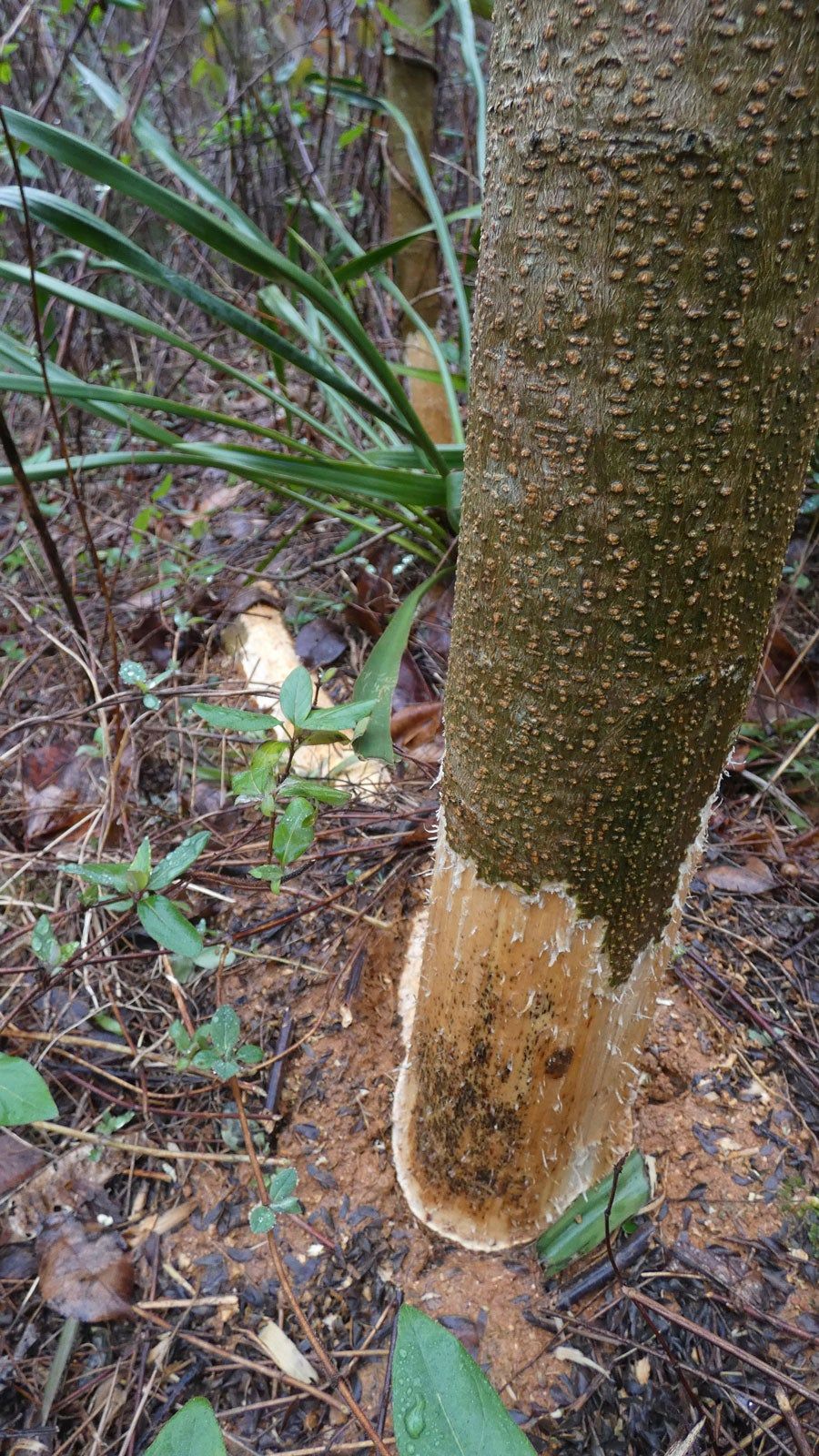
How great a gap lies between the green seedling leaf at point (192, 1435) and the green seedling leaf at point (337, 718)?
0.53 meters

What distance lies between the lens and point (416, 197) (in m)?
2.04

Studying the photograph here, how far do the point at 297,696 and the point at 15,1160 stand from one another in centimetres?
73

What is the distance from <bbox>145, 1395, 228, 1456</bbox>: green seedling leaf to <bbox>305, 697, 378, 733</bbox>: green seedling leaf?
0.53 m

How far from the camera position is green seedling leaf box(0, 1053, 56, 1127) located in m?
0.71

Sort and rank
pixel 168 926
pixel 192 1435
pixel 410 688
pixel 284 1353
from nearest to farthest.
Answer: pixel 192 1435 < pixel 168 926 < pixel 284 1353 < pixel 410 688

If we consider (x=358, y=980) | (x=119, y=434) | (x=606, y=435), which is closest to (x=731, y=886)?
(x=358, y=980)

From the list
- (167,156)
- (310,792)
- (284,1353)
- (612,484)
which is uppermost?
(167,156)

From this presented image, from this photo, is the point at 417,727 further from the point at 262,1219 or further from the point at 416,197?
the point at 416,197

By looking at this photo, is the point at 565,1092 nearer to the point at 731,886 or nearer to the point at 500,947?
the point at 500,947

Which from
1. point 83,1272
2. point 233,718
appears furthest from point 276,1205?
point 233,718

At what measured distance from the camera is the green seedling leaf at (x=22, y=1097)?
71cm

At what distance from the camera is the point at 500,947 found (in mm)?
758

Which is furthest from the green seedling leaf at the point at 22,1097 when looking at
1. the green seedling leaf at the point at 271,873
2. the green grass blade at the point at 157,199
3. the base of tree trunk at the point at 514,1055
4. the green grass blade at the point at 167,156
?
the green grass blade at the point at 167,156

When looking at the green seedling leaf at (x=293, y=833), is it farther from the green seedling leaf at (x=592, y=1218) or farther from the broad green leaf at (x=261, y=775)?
the green seedling leaf at (x=592, y=1218)
